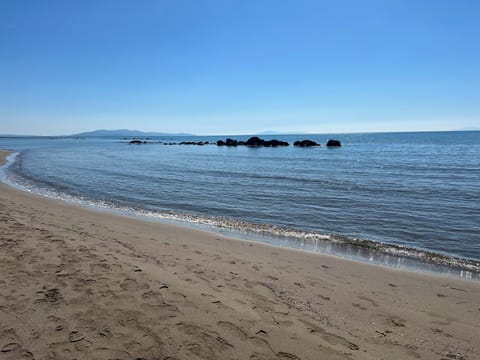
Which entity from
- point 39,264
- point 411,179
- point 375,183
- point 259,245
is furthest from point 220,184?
point 39,264

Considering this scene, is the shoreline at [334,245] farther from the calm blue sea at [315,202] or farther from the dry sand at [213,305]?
the dry sand at [213,305]

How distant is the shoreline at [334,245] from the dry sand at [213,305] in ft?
2.47

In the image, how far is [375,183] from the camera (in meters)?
20.7

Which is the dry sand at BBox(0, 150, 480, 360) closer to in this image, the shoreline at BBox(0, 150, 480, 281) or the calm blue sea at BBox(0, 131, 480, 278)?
the shoreline at BBox(0, 150, 480, 281)

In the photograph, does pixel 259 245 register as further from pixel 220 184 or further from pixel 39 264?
pixel 220 184

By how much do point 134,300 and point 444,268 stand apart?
25.3ft

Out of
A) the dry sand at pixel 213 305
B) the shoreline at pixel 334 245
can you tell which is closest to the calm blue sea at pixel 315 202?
the shoreline at pixel 334 245

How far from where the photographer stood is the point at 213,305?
16.6 ft

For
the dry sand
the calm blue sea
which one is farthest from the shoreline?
the dry sand

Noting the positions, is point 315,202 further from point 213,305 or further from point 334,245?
point 213,305

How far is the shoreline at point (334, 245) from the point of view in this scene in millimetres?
8172

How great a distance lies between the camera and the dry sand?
404 centimetres

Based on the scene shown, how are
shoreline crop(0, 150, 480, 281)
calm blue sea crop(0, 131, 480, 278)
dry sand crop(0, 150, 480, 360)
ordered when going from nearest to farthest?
dry sand crop(0, 150, 480, 360), shoreline crop(0, 150, 480, 281), calm blue sea crop(0, 131, 480, 278)

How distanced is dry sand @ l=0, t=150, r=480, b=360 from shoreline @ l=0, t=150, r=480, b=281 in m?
0.75
